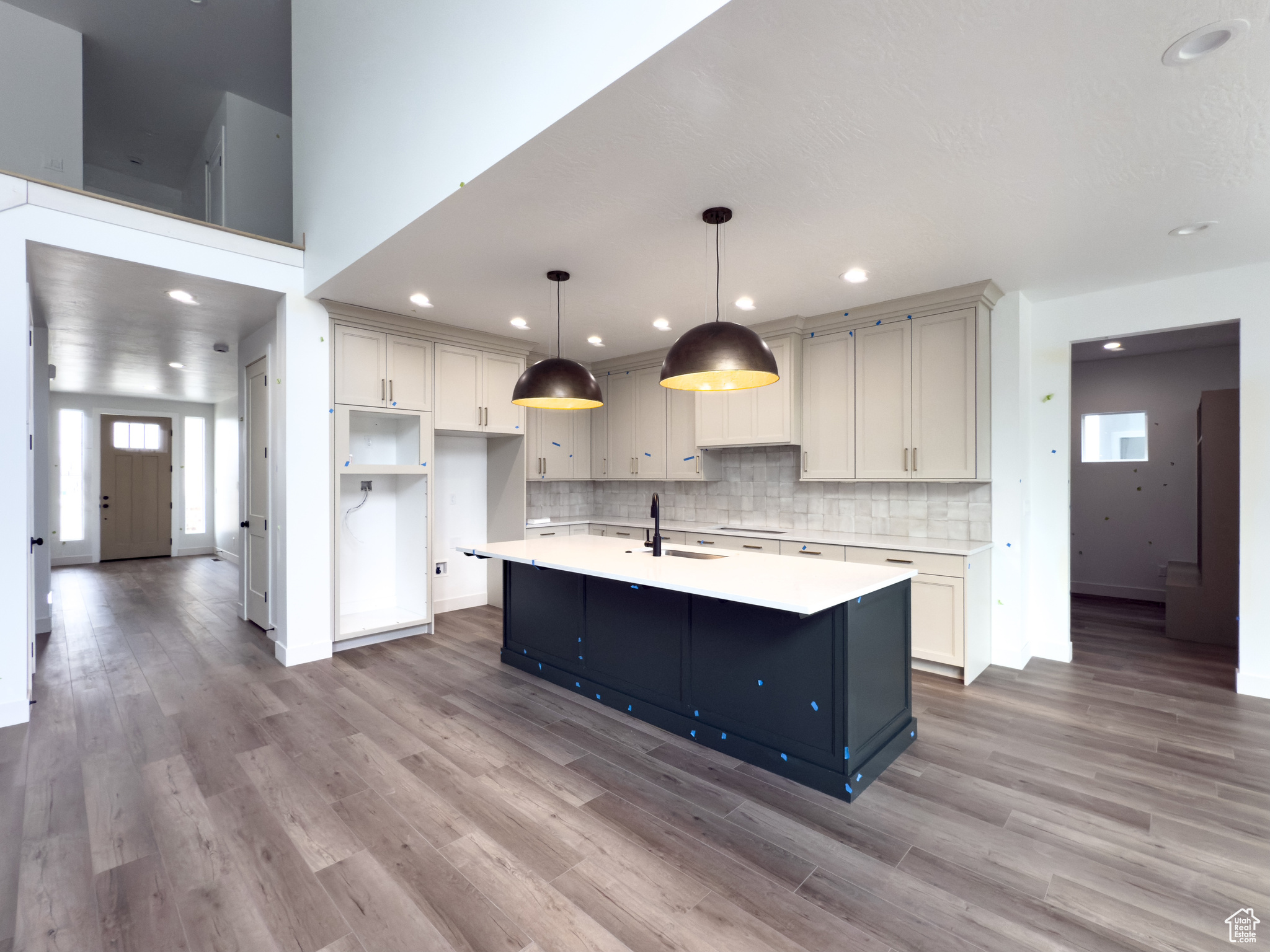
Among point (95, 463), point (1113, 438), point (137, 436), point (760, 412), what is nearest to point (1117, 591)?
point (1113, 438)

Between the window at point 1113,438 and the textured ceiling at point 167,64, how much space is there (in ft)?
29.2

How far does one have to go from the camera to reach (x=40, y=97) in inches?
170

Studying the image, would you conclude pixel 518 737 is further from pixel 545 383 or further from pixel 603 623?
pixel 545 383

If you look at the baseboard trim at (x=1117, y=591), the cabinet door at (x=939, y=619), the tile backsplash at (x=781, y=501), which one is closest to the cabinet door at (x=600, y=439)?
the tile backsplash at (x=781, y=501)

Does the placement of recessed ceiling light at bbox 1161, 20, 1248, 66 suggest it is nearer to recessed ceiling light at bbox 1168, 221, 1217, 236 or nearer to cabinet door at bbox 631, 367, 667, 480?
recessed ceiling light at bbox 1168, 221, 1217, 236

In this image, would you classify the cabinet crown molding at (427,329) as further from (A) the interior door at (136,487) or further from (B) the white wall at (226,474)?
(A) the interior door at (136,487)

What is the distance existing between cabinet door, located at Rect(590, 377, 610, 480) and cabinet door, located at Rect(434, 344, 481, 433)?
65.0 inches

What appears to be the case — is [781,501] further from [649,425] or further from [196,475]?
[196,475]

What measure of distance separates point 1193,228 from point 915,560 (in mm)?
2318

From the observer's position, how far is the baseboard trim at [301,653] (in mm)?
4191

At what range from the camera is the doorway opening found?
15.4 ft

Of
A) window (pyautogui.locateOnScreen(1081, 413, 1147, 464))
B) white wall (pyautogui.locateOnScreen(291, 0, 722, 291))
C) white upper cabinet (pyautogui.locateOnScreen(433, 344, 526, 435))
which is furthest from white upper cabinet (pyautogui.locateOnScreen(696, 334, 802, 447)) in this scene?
window (pyautogui.locateOnScreen(1081, 413, 1147, 464))

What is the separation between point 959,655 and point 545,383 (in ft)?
10.4

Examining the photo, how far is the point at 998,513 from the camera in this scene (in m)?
4.19
